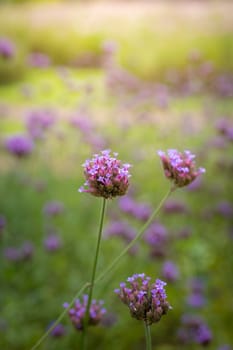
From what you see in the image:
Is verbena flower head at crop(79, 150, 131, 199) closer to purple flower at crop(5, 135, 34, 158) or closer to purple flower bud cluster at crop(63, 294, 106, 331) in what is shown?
purple flower bud cluster at crop(63, 294, 106, 331)

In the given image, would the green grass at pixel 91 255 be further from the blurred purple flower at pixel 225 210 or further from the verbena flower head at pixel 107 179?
the verbena flower head at pixel 107 179

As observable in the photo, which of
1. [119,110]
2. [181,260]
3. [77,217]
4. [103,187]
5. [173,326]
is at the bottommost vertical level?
[103,187]

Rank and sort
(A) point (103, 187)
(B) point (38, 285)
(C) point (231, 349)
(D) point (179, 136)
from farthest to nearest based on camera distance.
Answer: (D) point (179, 136) → (B) point (38, 285) → (C) point (231, 349) → (A) point (103, 187)

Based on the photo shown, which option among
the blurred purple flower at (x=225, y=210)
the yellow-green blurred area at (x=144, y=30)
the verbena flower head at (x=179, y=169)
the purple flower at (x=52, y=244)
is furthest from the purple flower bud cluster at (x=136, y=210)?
the yellow-green blurred area at (x=144, y=30)

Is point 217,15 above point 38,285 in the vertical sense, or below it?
above

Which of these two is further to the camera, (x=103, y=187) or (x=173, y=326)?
(x=173, y=326)

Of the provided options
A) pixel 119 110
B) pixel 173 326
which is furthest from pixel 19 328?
pixel 119 110

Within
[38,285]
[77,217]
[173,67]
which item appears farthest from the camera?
[173,67]

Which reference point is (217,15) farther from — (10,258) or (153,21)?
(10,258)
